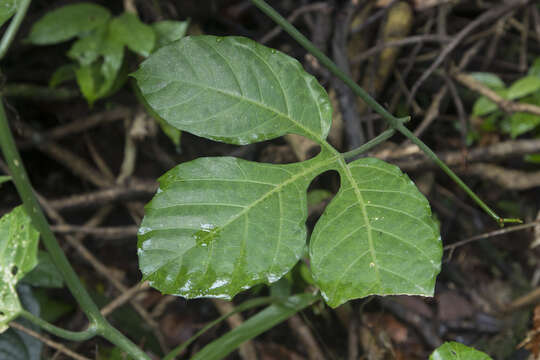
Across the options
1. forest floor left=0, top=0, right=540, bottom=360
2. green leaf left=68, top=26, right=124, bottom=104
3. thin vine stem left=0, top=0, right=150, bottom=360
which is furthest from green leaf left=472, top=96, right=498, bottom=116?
thin vine stem left=0, top=0, right=150, bottom=360

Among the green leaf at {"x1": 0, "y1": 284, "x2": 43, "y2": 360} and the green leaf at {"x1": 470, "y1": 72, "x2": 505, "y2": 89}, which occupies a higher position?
the green leaf at {"x1": 470, "y1": 72, "x2": 505, "y2": 89}

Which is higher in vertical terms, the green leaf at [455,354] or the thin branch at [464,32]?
the thin branch at [464,32]

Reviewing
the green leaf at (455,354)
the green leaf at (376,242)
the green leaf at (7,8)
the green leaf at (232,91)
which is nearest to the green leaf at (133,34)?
the green leaf at (7,8)

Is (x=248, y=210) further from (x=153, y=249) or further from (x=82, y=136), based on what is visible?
(x=82, y=136)

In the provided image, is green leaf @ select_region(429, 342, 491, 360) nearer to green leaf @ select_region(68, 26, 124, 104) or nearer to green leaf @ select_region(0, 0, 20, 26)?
green leaf @ select_region(0, 0, 20, 26)

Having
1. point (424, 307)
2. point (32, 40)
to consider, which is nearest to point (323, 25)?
point (32, 40)

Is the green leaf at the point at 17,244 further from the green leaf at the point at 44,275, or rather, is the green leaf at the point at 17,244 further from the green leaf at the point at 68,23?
the green leaf at the point at 68,23
